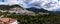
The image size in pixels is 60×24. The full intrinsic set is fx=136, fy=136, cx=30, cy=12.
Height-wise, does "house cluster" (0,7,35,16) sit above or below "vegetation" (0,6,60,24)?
above

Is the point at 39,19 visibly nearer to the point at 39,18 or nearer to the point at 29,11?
the point at 39,18

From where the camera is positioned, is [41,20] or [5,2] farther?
[5,2]

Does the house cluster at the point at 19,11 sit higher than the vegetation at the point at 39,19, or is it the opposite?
the house cluster at the point at 19,11

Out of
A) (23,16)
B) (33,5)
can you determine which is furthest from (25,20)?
(33,5)

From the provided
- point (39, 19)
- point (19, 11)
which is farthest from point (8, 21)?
point (39, 19)

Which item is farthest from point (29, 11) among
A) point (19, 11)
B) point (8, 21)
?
point (8, 21)

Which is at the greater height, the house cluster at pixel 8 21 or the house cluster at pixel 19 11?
the house cluster at pixel 19 11

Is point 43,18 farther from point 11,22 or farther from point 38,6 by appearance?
point 11,22

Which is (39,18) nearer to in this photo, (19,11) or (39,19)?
(39,19)
